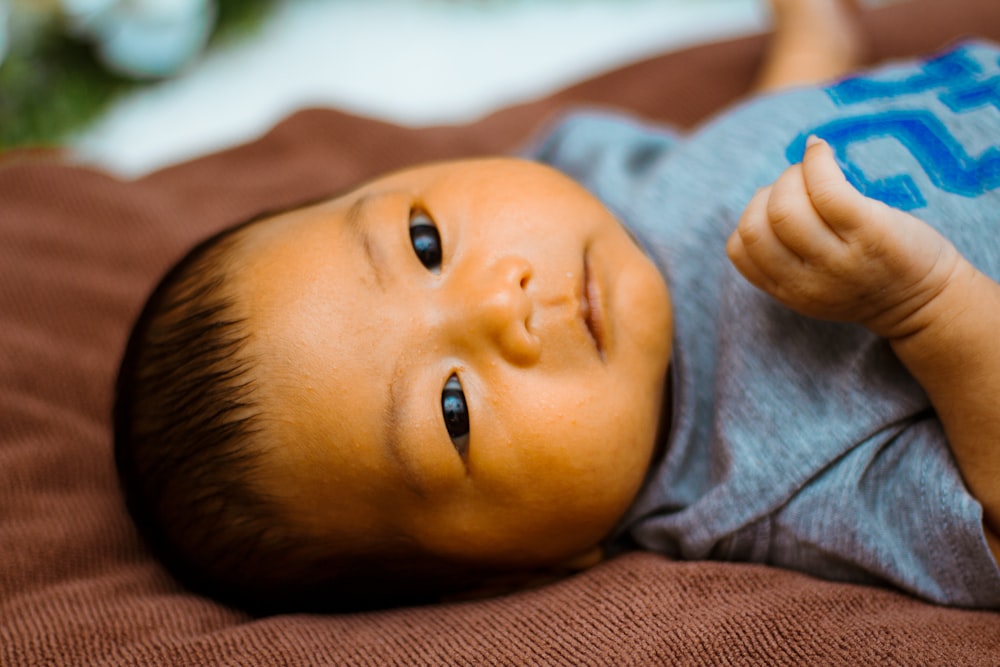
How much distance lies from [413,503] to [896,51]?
42.6 inches

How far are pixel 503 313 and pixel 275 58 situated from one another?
1419mm

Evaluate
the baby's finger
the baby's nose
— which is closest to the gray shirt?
the baby's finger

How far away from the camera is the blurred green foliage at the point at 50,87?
1.73 metres

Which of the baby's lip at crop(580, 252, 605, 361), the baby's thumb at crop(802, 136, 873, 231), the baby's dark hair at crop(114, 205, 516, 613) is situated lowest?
the baby's dark hair at crop(114, 205, 516, 613)

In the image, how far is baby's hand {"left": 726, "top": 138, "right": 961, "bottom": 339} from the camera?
74cm

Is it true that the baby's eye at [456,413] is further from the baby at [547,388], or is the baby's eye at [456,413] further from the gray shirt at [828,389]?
the gray shirt at [828,389]

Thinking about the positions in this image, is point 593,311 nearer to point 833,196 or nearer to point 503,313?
point 503,313

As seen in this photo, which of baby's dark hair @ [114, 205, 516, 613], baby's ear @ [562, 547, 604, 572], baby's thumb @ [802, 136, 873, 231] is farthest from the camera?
baby's ear @ [562, 547, 604, 572]

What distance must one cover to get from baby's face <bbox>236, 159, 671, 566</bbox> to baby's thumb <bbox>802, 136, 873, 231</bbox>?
20cm

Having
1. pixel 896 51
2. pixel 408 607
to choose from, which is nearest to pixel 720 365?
pixel 408 607

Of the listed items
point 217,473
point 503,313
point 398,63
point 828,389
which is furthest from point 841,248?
point 398,63

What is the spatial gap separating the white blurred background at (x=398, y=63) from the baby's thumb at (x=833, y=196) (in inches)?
44.3

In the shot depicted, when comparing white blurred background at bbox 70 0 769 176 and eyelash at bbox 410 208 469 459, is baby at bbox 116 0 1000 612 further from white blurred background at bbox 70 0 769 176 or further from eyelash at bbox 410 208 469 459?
white blurred background at bbox 70 0 769 176

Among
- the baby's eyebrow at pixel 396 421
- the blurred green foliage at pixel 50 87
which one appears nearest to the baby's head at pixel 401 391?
the baby's eyebrow at pixel 396 421
